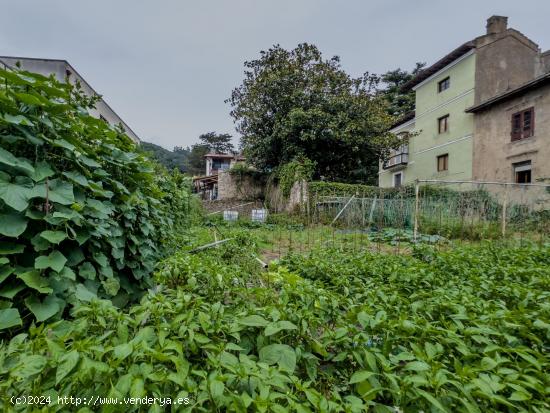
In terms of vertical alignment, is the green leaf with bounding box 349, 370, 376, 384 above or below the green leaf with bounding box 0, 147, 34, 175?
below

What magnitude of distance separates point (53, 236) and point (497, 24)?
1941cm

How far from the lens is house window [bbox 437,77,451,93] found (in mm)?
15392

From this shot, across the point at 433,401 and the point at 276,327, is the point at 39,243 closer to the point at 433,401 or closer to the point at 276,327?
the point at 276,327

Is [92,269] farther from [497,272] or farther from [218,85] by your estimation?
[218,85]

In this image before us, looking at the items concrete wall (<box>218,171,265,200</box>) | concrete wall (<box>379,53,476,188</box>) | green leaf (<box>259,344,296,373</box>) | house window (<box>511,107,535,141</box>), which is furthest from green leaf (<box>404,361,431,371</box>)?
concrete wall (<box>218,171,265,200</box>)

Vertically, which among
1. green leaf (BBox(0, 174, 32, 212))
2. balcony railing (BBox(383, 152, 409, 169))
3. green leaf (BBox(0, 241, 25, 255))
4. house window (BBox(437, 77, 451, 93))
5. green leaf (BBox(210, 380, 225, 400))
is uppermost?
A: house window (BBox(437, 77, 451, 93))

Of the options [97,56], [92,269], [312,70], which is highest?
[312,70]

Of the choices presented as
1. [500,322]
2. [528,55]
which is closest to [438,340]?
[500,322]

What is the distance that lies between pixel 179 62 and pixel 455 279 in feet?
40.5

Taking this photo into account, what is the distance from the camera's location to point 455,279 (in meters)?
2.84

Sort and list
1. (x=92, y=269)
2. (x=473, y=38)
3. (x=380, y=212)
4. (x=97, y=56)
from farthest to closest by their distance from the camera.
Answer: (x=473, y=38) < (x=97, y=56) < (x=380, y=212) < (x=92, y=269)

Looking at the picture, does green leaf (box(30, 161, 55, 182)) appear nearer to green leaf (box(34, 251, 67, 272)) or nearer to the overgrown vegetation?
green leaf (box(34, 251, 67, 272))

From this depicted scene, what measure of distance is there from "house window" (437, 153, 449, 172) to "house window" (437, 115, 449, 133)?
1448 mm

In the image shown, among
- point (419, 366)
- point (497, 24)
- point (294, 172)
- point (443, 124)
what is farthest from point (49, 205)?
point (497, 24)
